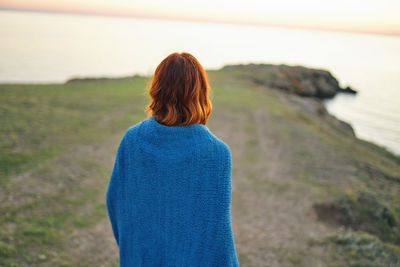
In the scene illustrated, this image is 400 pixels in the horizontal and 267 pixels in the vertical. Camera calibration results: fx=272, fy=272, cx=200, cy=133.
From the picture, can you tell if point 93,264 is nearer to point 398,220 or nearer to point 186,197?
point 186,197

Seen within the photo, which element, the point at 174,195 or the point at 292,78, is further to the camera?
the point at 292,78

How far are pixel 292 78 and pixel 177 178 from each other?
35.3 meters

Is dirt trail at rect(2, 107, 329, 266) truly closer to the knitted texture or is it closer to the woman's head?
the knitted texture

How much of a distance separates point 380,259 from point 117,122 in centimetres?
1053

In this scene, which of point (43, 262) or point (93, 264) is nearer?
point (43, 262)

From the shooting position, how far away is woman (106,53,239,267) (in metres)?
1.94

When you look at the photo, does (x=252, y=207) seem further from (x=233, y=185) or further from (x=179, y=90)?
(x=179, y=90)

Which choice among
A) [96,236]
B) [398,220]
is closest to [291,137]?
[398,220]

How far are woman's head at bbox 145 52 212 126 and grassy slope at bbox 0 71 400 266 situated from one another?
133 cm

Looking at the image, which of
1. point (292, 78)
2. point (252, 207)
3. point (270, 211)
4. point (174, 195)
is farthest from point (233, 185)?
point (292, 78)

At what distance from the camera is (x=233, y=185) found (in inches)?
330

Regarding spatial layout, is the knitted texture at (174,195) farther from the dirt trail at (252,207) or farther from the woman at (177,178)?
the dirt trail at (252,207)

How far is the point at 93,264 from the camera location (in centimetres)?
477

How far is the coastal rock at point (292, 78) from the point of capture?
1191 inches
